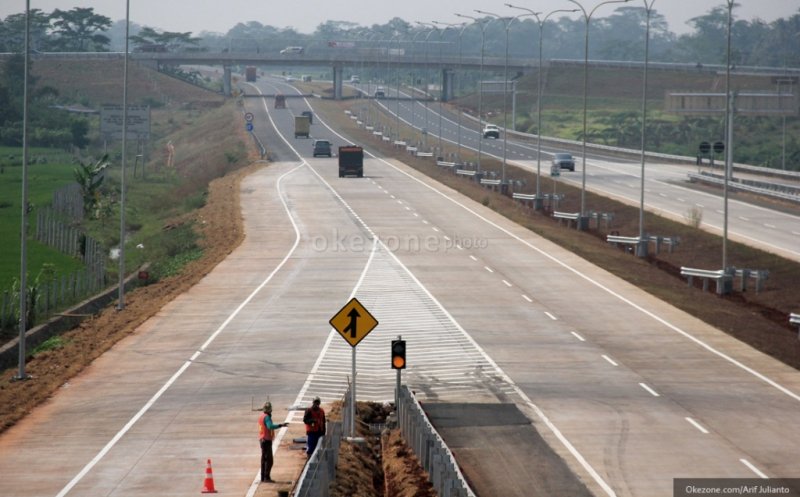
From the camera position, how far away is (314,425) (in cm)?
2586

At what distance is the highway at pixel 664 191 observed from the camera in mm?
71131

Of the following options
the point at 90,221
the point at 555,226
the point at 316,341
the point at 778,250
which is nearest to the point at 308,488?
the point at 316,341

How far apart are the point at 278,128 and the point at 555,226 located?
78.9m

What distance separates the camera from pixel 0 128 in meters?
158

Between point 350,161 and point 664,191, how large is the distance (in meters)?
21.5

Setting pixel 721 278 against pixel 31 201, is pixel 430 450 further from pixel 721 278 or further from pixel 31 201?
pixel 31 201

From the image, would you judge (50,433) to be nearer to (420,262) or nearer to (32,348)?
(32,348)

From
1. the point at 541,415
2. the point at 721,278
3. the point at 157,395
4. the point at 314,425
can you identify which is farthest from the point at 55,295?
the point at 314,425

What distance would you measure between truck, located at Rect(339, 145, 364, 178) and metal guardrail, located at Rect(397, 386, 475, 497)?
69.0 m

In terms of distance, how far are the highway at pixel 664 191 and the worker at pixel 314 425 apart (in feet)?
132

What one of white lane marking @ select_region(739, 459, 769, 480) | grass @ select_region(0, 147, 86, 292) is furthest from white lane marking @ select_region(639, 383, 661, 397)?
grass @ select_region(0, 147, 86, 292)

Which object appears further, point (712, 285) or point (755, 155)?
point (755, 155)

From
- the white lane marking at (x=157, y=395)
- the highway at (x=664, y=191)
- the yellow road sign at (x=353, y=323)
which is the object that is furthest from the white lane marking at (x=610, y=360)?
the highway at (x=664, y=191)

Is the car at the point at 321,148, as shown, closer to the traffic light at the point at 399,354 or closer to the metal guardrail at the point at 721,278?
the metal guardrail at the point at 721,278
